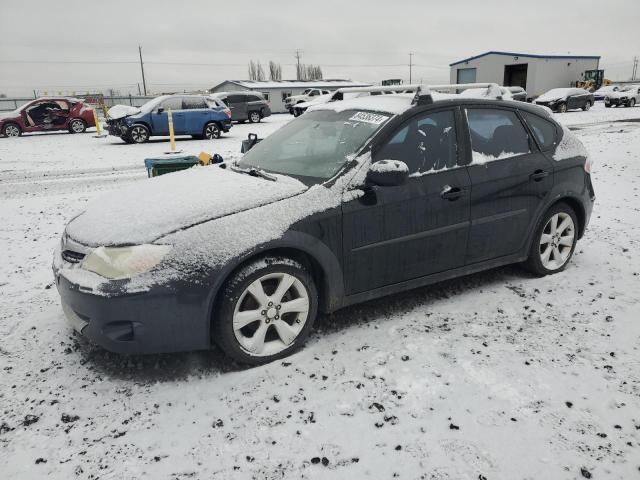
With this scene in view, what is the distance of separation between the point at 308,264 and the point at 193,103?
15.3 metres

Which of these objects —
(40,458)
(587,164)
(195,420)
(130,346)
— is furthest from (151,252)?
(587,164)

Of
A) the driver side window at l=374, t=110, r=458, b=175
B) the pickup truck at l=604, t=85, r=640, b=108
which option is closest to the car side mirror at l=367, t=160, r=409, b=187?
the driver side window at l=374, t=110, r=458, b=175

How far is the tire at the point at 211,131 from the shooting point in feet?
55.9

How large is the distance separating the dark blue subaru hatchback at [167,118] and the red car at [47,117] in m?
5.23

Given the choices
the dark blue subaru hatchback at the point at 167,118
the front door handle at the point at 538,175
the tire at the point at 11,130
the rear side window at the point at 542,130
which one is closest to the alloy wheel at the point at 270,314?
the front door handle at the point at 538,175

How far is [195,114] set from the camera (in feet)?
55.0

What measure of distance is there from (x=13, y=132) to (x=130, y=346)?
68.4 feet

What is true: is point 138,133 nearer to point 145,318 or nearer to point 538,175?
point 538,175

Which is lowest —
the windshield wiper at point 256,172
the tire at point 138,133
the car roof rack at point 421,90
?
the tire at point 138,133

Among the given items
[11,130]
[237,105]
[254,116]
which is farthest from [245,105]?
[11,130]

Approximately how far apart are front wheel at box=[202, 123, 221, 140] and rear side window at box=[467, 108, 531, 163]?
1436 centimetres

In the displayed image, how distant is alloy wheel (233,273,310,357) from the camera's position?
296 centimetres

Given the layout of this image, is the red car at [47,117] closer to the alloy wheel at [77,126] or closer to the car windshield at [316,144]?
the alloy wheel at [77,126]

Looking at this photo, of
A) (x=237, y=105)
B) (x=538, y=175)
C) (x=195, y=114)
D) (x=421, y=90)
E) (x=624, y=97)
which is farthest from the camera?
(x=624, y=97)
